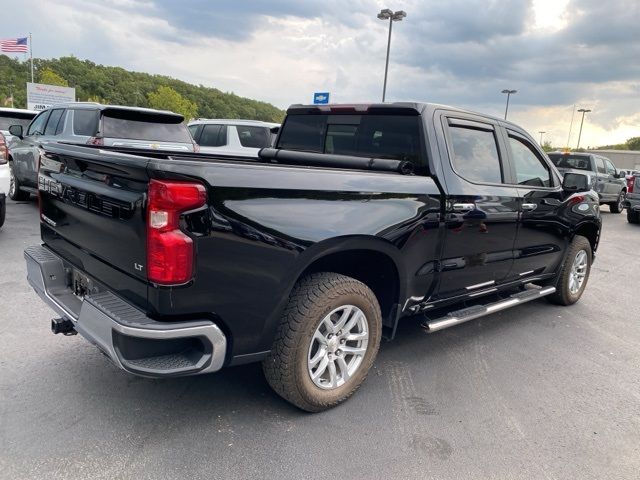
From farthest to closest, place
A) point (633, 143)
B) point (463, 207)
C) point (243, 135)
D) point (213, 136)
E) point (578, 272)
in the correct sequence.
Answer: point (633, 143)
point (213, 136)
point (243, 135)
point (578, 272)
point (463, 207)

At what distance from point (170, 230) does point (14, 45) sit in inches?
1259

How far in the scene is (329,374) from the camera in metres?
3.01

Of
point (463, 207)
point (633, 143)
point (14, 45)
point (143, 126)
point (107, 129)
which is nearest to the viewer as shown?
point (463, 207)

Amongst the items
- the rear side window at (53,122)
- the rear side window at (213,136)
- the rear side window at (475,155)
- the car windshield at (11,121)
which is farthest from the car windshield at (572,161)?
the car windshield at (11,121)

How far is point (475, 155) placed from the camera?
12.6ft

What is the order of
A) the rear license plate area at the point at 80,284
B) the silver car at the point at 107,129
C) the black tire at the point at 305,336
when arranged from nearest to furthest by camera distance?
the black tire at the point at 305,336
the rear license plate area at the point at 80,284
the silver car at the point at 107,129

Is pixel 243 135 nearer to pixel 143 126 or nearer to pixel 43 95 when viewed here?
pixel 143 126

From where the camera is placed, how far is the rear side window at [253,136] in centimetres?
1169

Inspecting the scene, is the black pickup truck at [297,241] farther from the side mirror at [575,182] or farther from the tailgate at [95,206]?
the side mirror at [575,182]

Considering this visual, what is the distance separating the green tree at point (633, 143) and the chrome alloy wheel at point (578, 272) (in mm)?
93604

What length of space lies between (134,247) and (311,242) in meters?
0.90

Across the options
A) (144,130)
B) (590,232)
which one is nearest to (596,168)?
(590,232)

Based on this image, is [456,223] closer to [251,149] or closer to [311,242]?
[311,242]

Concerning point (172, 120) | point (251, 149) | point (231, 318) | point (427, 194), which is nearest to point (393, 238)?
point (427, 194)
